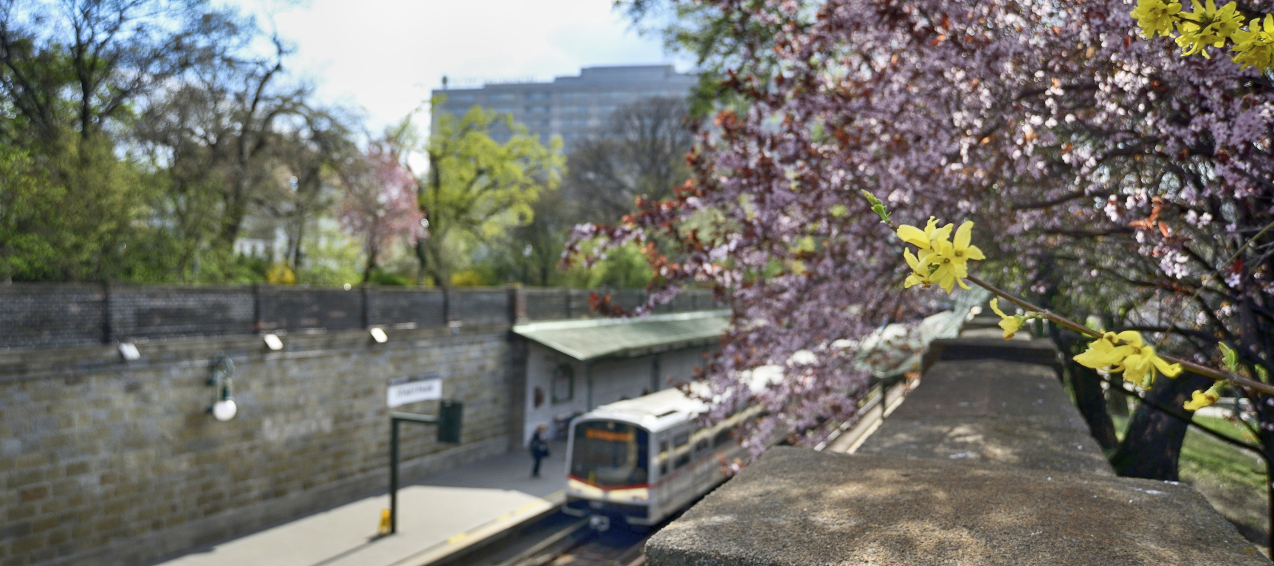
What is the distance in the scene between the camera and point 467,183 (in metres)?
32.5

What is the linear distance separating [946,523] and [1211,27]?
1.52m

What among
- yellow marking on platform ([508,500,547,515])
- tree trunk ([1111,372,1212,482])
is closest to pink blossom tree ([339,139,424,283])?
yellow marking on platform ([508,500,547,515])

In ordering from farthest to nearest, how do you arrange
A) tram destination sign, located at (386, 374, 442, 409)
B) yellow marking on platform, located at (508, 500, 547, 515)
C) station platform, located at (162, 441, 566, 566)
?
1. tram destination sign, located at (386, 374, 442, 409)
2. yellow marking on platform, located at (508, 500, 547, 515)
3. station platform, located at (162, 441, 566, 566)

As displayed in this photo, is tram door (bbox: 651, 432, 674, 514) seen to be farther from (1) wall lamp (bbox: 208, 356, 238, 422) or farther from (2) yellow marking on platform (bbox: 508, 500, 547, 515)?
(1) wall lamp (bbox: 208, 356, 238, 422)

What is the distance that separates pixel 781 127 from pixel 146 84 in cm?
1749

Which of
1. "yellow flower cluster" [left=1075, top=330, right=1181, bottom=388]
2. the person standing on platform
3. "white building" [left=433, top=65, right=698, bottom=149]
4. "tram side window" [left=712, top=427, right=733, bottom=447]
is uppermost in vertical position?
"white building" [left=433, top=65, right=698, bottom=149]

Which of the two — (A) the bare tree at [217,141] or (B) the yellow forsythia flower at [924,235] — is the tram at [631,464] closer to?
(A) the bare tree at [217,141]

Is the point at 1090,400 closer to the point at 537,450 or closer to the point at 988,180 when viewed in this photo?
the point at 988,180

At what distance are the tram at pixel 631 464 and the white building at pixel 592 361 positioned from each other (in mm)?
3705

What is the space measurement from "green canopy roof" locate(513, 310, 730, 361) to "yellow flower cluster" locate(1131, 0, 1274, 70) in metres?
16.9

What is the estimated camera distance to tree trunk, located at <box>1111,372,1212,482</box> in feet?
21.4

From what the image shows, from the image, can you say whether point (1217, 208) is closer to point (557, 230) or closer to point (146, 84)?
point (146, 84)

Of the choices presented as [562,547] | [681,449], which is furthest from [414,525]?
[681,449]

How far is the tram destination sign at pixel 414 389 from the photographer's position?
61.5 ft
